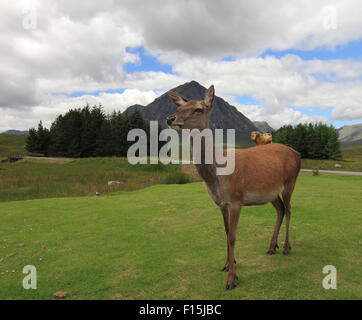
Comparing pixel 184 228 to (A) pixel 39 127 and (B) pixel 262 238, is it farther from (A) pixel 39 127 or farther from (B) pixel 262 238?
(A) pixel 39 127

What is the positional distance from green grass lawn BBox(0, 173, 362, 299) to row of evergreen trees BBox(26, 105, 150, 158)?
166ft

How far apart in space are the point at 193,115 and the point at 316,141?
7473 cm

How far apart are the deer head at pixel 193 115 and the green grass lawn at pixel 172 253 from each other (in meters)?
2.86

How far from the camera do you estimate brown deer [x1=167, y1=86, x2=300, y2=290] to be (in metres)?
4.50

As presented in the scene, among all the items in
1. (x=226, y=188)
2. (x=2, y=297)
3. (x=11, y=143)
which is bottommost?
(x=2, y=297)

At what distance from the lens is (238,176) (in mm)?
A: 5023

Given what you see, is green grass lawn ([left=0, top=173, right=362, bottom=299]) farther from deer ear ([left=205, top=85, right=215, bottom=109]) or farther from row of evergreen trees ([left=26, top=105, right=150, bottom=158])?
row of evergreen trees ([left=26, top=105, right=150, bottom=158])

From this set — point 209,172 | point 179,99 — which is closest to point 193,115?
point 179,99

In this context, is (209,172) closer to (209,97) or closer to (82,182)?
Result: (209,97)

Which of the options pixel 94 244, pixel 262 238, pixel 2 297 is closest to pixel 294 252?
pixel 262 238

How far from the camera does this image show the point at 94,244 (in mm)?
6363

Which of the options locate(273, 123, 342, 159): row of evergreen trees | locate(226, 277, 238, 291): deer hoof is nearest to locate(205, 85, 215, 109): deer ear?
locate(226, 277, 238, 291): deer hoof
